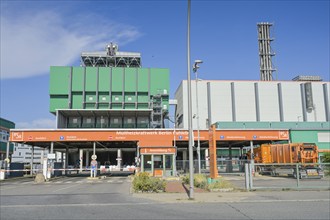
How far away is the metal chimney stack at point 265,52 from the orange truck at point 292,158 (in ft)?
197

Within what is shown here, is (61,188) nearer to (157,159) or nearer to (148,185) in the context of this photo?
(148,185)

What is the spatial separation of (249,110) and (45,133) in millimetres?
49487

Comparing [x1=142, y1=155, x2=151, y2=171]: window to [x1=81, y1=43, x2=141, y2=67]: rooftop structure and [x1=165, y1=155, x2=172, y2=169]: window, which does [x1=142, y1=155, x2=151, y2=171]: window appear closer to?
[x1=165, y1=155, x2=172, y2=169]: window

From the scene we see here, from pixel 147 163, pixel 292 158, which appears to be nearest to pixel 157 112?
pixel 147 163

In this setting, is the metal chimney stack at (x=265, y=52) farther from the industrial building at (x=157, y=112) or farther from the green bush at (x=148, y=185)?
the green bush at (x=148, y=185)

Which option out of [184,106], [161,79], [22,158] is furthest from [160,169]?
[22,158]

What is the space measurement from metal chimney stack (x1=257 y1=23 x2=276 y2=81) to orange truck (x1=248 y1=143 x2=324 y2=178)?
59.9 metres

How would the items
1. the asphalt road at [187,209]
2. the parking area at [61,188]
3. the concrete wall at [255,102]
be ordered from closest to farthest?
the asphalt road at [187,209] < the parking area at [61,188] < the concrete wall at [255,102]

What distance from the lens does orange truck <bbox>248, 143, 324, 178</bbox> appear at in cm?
2667

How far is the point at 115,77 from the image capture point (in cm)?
6512

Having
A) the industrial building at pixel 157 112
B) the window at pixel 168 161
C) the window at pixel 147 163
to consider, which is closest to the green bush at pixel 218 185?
the industrial building at pixel 157 112

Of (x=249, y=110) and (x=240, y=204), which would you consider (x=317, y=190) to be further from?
(x=249, y=110)

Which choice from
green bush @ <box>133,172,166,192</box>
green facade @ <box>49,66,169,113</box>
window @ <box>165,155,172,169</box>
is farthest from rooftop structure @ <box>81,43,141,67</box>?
green bush @ <box>133,172,166,192</box>

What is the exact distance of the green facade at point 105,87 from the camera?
6369 cm
